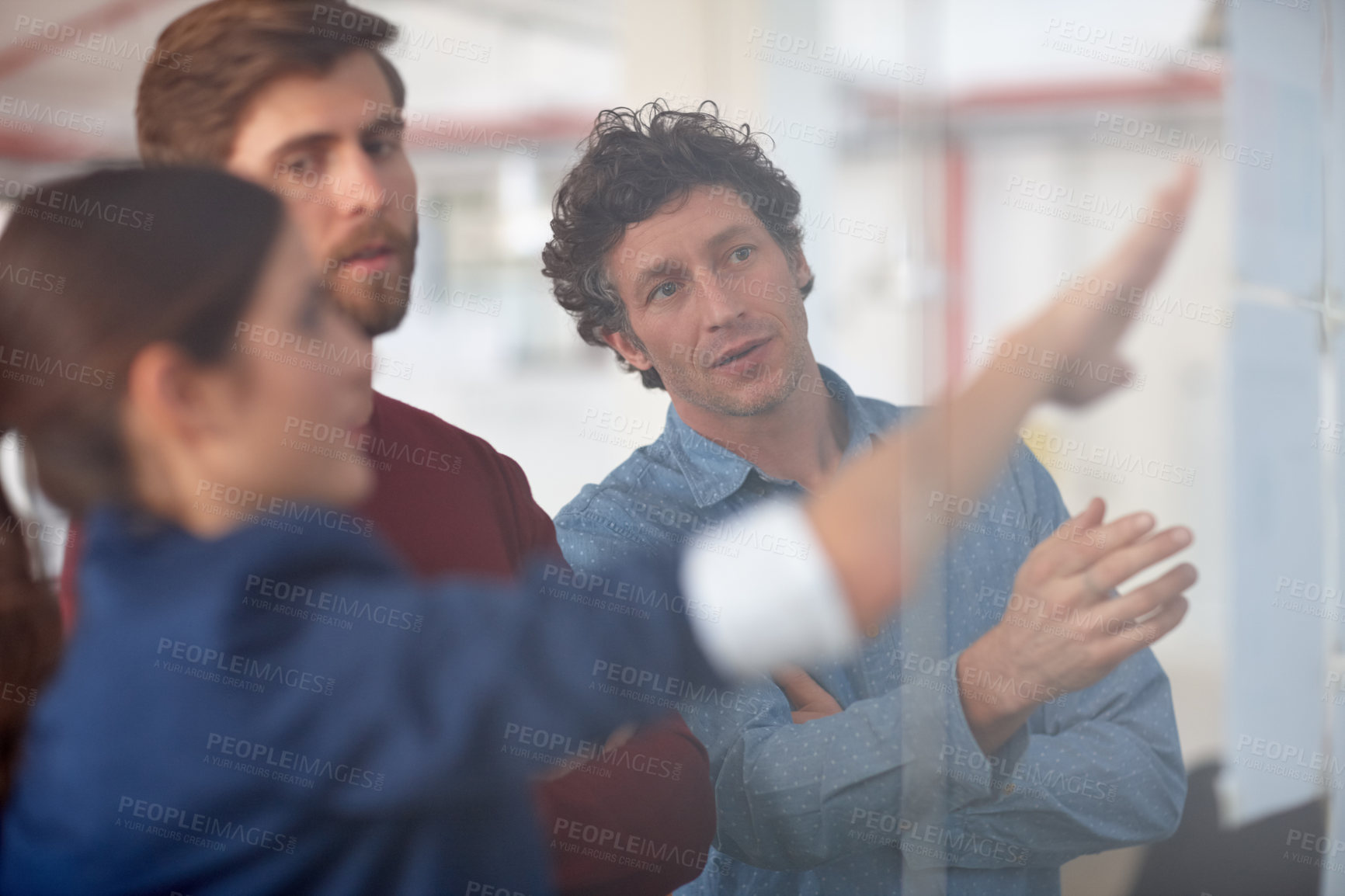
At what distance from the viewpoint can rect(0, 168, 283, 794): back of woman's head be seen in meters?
0.91

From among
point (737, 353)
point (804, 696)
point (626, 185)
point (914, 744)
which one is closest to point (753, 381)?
point (737, 353)

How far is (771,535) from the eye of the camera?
1.10 m

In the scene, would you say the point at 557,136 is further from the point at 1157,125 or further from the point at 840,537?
the point at 1157,125

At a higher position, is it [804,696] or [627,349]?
[627,349]

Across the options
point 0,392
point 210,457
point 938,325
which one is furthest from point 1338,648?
point 0,392

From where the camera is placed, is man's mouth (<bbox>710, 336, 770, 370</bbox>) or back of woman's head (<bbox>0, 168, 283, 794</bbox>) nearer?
back of woman's head (<bbox>0, 168, 283, 794</bbox>)

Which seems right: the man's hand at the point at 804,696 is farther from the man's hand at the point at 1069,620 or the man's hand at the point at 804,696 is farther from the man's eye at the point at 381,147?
the man's eye at the point at 381,147

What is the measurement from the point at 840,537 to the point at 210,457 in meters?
0.59

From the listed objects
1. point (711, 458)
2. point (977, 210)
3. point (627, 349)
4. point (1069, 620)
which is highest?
point (977, 210)

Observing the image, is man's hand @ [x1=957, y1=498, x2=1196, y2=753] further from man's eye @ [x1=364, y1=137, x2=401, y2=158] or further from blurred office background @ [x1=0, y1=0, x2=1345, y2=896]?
man's eye @ [x1=364, y1=137, x2=401, y2=158]

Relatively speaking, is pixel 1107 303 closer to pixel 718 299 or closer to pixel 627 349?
pixel 718 299

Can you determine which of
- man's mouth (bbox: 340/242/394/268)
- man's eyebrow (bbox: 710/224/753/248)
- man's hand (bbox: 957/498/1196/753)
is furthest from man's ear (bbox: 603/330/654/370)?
man's hand (bbox: 957/498/1196/753)

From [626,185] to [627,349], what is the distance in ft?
0.63

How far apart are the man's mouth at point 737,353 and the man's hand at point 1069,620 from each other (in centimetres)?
43
